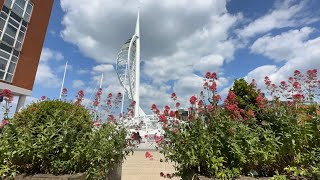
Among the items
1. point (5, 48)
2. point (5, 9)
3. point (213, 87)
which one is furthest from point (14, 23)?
point (213, 87)

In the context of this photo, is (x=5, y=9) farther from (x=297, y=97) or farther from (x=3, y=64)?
(x=297, y=97)

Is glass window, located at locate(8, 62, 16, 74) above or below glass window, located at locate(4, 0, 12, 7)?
below

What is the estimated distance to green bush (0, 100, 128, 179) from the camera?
3.68 metres

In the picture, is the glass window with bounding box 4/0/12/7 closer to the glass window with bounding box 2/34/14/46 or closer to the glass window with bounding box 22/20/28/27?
the glass window with bounding box 2/34/14/46

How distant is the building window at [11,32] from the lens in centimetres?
1953

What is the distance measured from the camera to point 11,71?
2070cm

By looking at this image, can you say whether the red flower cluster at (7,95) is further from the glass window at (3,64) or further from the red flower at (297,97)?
the glass window at (3,64)

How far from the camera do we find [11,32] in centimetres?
2069

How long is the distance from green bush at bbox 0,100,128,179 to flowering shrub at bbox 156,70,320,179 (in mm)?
1005

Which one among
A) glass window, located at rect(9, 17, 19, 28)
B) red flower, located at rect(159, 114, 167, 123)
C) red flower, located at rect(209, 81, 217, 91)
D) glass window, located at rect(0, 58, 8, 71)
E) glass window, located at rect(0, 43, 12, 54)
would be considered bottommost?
red flower, located at rect(159, 114, 167, 123)

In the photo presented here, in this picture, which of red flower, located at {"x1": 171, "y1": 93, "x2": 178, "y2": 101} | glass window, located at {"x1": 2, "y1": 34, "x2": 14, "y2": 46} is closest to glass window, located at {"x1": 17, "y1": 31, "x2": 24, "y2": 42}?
glass window, located at {"x1": 2, "y1": 34, "x2": 14, "y2": 46}

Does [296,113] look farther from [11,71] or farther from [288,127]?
[11,71]

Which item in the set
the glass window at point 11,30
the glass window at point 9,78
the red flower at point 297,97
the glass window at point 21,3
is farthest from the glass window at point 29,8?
the red flower at point 297,97

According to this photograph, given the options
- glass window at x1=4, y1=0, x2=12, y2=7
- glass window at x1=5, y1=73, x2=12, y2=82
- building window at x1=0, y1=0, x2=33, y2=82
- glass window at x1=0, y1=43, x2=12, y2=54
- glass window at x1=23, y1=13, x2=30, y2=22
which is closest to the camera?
glass window at x1=4, y1=0, x2=12, y2=7
